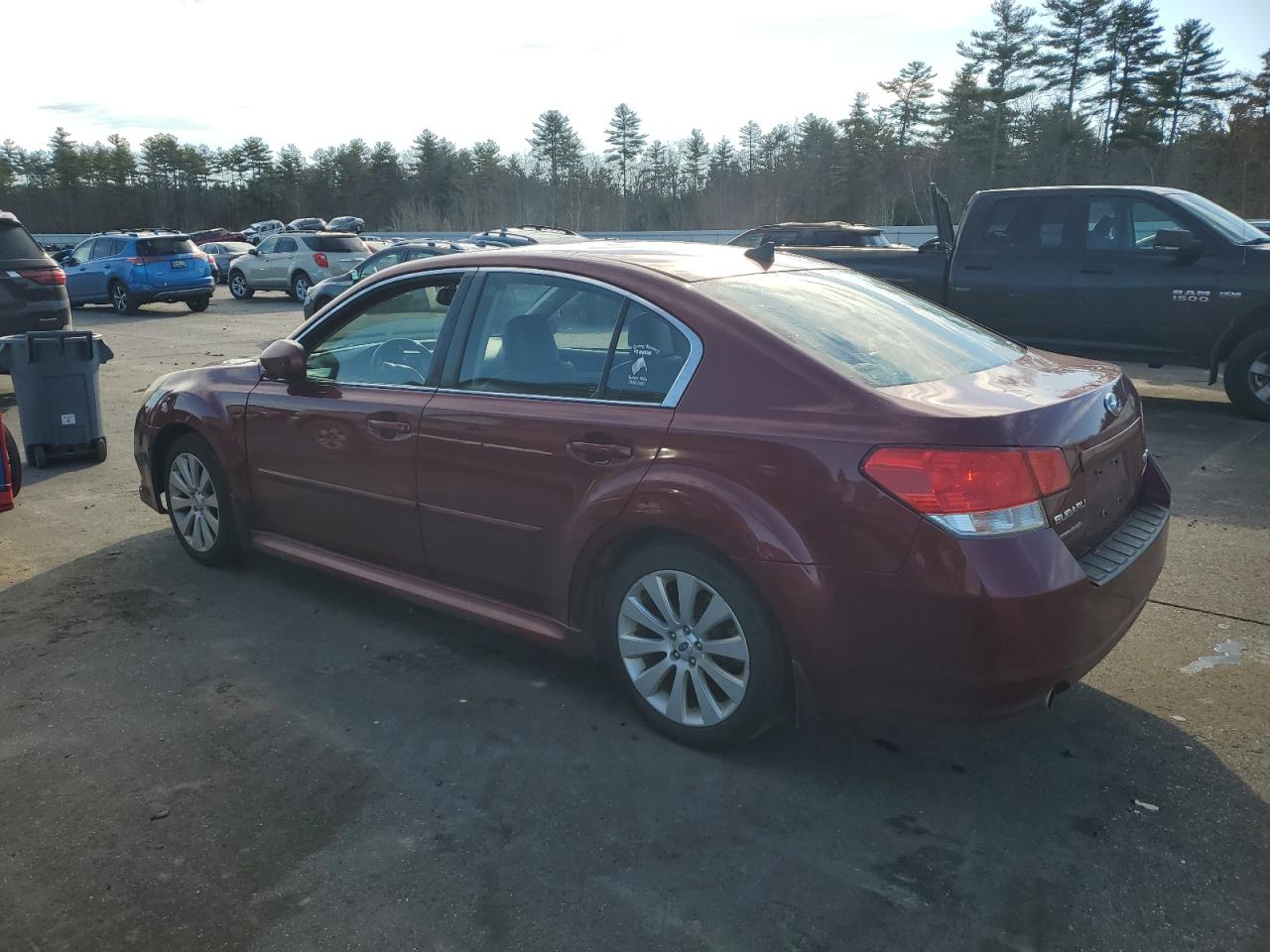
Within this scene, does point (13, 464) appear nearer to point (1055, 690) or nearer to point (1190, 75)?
point (1055, 690)

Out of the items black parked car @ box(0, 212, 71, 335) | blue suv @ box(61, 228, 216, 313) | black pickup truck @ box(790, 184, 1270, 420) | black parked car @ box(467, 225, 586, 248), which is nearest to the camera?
black pickup truck @ box(790, 184, 1270, 420)

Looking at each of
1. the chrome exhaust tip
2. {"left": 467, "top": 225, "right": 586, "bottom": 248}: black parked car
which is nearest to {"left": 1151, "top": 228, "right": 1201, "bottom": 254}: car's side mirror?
the chrome exhaust tip

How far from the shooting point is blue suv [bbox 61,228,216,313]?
22.8 meters

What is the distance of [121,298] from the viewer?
76.1 ft

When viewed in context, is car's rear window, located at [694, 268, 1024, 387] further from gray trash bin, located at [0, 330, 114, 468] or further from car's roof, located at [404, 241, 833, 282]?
→ gray trash bin, located at [0, 330, 114, 468]

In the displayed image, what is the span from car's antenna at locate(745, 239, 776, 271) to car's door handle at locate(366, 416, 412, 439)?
1562 mm

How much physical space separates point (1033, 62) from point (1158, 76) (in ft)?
20.1

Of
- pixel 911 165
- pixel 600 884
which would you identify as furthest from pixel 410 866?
pixel 911 165

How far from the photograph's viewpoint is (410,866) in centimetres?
294

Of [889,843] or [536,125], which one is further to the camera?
[536,125]

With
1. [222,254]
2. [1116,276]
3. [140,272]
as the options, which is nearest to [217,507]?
[1116,276]

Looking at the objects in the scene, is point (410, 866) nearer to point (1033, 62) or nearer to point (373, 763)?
point (373, 763)

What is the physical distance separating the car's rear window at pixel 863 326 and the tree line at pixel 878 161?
3950cm

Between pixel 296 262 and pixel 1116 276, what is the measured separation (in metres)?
21.5
